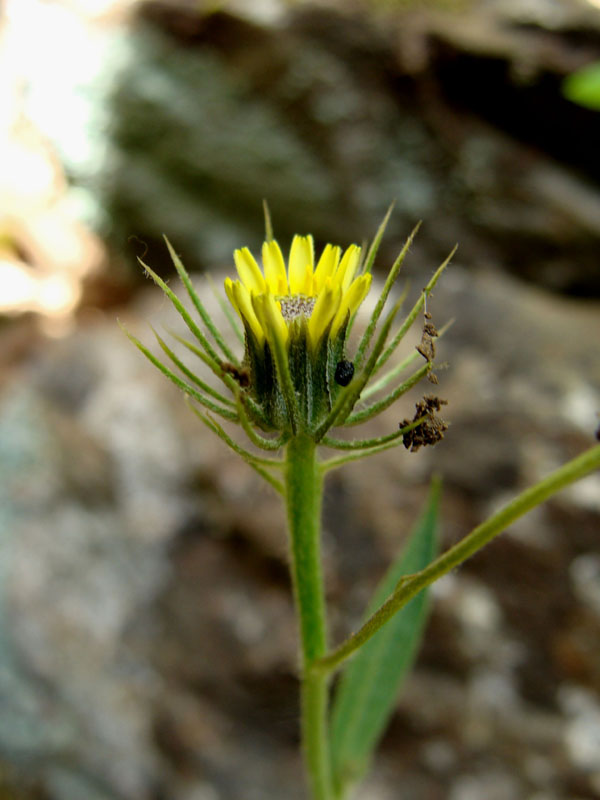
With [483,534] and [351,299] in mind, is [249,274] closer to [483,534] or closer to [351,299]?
[351,299]

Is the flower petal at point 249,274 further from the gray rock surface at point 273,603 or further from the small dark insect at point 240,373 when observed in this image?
the gray rock surface at point 273,603

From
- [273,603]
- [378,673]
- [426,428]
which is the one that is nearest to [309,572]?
[426,428]

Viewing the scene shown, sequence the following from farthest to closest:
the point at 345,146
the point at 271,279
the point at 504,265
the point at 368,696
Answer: the point at 345,146, the point at 504,265, the point at 368,696, the point at 271,279

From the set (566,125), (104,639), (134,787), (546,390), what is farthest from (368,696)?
(566,125)

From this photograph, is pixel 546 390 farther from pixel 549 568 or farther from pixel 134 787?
pixel 134 787

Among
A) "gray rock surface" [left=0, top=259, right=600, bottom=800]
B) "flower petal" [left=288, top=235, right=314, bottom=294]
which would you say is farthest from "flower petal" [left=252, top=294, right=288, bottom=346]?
"gray rock surface" [left=0, top=259, right=600, bottom=800]

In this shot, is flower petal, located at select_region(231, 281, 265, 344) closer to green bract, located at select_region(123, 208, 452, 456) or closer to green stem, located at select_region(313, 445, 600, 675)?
green bract, located at select_region(123, 208, 452, 456)
